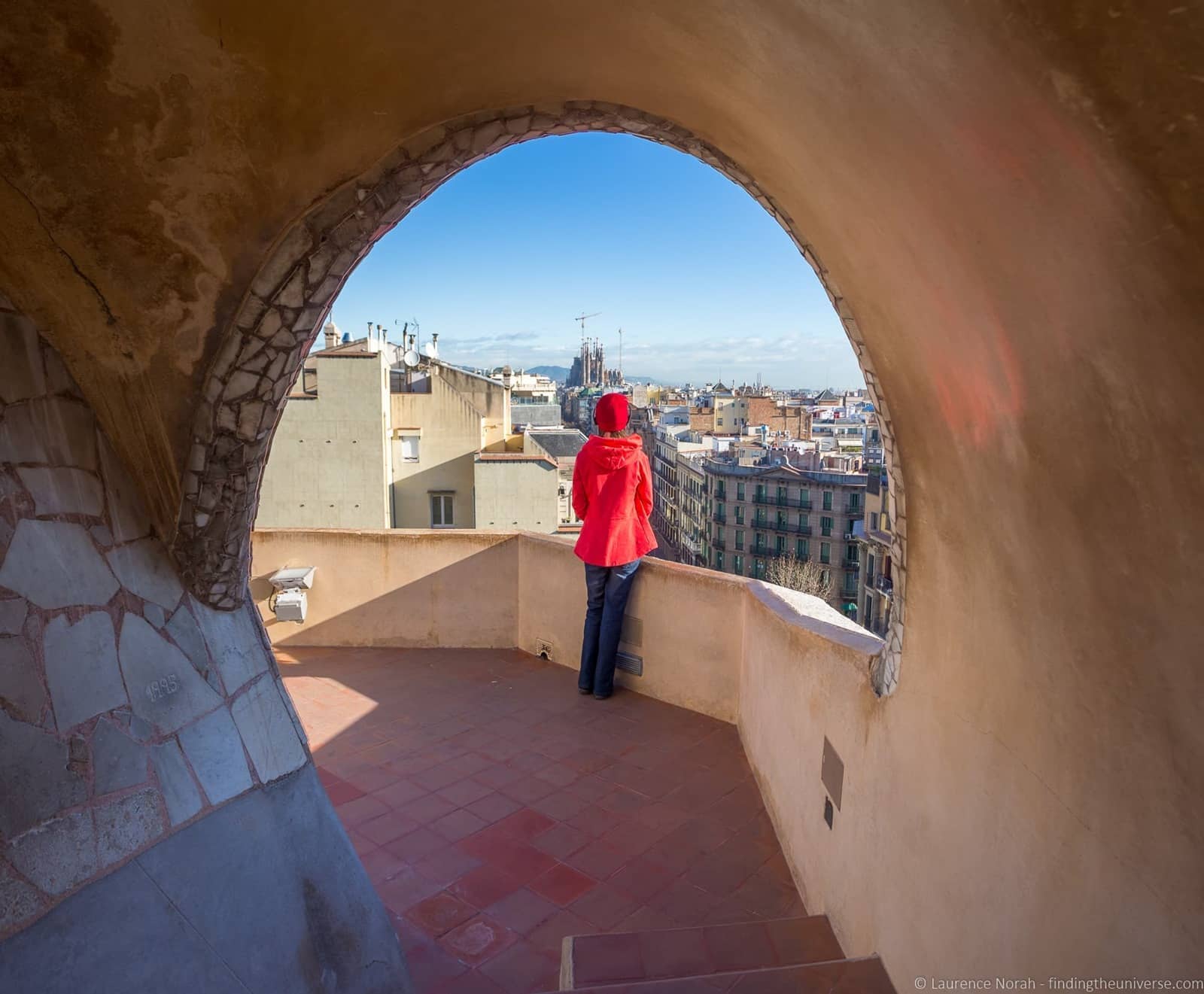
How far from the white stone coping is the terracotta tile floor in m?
0.96

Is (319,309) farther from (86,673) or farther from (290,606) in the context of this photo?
(290,606)

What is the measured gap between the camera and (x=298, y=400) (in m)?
16.2

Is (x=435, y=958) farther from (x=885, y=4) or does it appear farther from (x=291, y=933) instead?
(x=885, y=4)

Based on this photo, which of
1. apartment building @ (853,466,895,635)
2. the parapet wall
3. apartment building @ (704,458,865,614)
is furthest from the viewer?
apartment building @ (704,458,865,614)

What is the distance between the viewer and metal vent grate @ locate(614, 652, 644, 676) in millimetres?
4953

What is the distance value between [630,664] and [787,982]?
2802mm

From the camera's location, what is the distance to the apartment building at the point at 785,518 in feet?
104

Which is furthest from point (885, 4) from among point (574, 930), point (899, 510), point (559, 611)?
point (559, 611)

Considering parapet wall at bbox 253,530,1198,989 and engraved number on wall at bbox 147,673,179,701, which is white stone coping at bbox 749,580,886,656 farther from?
engraved number on wall at bbox 147,673,179,701

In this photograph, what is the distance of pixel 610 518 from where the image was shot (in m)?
4.62

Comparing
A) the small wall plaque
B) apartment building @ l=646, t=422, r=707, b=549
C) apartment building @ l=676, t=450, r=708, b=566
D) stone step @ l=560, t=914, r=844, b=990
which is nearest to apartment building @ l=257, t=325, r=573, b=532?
the small wall plaque

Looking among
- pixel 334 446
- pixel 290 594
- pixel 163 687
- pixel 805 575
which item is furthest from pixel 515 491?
pixel 805 575

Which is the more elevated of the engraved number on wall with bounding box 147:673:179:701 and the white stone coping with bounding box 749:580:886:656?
the engraved number on wall with bounding box 147:673:179:701

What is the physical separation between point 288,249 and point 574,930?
2.58 meters
